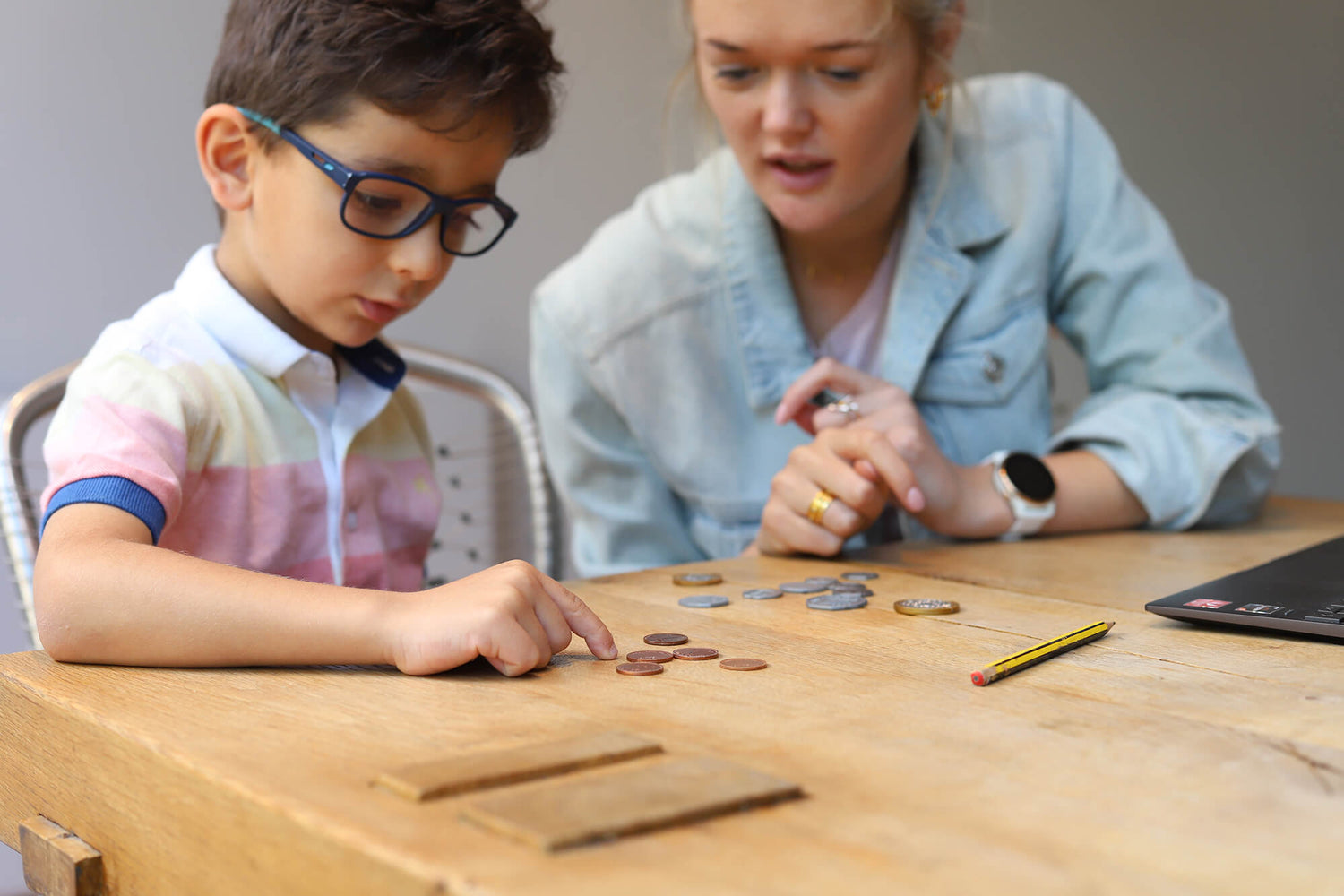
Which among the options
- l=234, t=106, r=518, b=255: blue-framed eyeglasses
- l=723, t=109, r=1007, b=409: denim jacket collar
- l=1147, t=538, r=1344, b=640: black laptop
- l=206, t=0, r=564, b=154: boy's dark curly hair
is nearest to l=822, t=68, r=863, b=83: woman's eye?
l=723, t=109, r=1007, b=409: denim jacket collar

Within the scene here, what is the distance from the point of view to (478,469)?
2494 mm

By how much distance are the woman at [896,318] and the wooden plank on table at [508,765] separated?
94cm

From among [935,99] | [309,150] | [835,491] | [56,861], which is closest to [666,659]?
[56,861]

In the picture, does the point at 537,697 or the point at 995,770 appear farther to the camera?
the point at 537,697

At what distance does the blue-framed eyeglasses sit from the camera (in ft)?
3.74

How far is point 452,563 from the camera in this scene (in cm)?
253

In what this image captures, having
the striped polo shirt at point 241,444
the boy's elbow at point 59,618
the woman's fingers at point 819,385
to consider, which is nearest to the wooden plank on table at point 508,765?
the boy's elbow at point 59,618

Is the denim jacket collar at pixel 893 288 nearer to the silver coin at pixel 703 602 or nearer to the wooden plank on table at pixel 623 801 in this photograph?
the silver coin at pixel 703 602

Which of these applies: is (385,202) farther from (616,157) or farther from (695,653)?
→ (616,157)

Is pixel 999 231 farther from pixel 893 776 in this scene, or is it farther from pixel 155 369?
pixel 893 776

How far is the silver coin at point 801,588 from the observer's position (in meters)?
1.14

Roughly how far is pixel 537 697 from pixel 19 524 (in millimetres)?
931

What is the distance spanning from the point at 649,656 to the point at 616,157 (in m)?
2.03

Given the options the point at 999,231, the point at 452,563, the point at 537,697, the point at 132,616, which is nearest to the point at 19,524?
the point at 132,616
